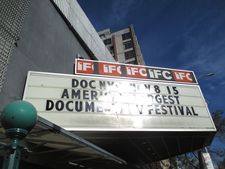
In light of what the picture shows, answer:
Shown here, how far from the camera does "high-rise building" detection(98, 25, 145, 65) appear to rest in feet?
156

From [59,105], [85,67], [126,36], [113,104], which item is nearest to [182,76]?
[113,104]

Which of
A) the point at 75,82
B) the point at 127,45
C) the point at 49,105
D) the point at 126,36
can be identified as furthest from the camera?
the point at 126,36

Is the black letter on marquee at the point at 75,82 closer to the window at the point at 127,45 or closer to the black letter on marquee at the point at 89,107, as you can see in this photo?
the black letter on marquee at the point at 89,107

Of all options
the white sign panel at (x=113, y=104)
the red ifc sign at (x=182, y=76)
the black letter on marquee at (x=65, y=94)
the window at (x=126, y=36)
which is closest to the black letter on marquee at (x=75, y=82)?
the white sign panel at (x=113, y=104)

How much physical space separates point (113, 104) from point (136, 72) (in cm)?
204

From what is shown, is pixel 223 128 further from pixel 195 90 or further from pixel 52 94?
pixel 52 94

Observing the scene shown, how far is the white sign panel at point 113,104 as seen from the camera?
6578 mm

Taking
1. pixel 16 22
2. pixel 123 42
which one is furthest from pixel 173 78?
pixel 123 42

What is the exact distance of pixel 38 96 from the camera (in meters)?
6.64

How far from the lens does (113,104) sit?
7.20 metres

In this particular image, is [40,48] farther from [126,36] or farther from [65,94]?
[126,36]

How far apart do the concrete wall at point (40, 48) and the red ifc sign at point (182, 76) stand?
427cm

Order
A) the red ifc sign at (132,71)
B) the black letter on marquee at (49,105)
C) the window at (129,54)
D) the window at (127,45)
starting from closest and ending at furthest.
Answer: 1. the black letter on marquee at (49,105)
2. the red ifc sign at (132,71)
3. the window at (129,54)
4. the window at (127,45)

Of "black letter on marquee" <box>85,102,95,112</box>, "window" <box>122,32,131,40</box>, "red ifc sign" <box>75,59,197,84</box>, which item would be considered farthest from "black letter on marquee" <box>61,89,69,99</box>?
"window" <box>122,32,131,40</box>
